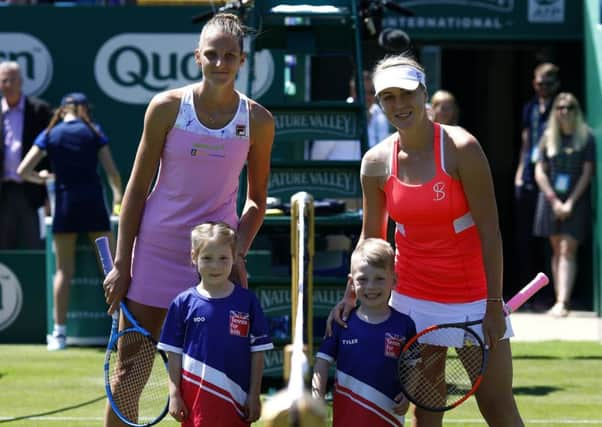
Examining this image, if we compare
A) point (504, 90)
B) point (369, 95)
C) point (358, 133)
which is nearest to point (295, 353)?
point (358, 133)

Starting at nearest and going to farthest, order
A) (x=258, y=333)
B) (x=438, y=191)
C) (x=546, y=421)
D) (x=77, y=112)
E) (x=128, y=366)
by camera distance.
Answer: (x=438, y=191), (x=258, y=333), (x=128, y=366), (x=546, y=421), (x=77, y=112)

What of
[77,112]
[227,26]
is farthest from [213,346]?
[77,112]

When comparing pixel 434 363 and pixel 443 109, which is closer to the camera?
pixel 434 363

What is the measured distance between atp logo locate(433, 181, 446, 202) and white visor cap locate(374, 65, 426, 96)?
0.35 meters

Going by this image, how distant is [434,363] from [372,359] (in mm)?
223

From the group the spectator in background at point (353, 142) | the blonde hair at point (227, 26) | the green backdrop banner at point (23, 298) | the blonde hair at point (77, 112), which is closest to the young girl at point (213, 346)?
the blonde hair at point (227, 26)

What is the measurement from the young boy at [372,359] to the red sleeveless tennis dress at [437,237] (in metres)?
0.10

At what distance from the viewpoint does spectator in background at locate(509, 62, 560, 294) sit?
11750 mm

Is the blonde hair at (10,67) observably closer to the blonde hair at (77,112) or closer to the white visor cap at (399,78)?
the blonde hair at (77,112)

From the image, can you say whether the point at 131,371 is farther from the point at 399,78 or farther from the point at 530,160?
the point at 530,160

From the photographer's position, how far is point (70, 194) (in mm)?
10031

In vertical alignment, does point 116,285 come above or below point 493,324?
above

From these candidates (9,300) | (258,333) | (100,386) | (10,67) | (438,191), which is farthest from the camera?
(10,67)

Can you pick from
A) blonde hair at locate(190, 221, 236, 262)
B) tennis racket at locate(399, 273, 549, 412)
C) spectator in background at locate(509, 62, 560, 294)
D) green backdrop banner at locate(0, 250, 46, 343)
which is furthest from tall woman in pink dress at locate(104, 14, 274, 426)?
spectator in background at locate(509, 62, 560, 294)
